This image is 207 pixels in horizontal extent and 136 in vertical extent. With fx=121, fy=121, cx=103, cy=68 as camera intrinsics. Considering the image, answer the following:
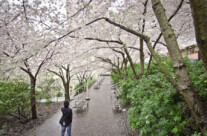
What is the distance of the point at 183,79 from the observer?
2.20 meters

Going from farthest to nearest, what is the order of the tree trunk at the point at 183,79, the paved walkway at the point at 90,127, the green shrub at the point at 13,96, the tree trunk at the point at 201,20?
the green shrub at the point at 13,96, the paved walkway at the point at 90,127, the tree trunk at the point at 183,79, the tree trunk at the point at 201,20

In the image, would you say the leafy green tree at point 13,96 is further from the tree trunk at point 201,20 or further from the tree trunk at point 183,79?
the tree trunk at point 201,20

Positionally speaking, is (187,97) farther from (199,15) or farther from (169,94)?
(199,15)

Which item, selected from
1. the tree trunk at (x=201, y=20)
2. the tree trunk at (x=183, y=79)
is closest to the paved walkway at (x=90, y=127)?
the tree trunk at (x=183, y=79)

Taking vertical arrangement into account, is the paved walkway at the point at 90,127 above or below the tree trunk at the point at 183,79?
below

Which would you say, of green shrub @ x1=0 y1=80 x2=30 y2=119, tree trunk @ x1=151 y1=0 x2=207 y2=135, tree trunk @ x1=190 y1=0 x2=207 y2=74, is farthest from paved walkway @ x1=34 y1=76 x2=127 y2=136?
tree trunk @ x1=190 y1=0 x2=207 y2=74

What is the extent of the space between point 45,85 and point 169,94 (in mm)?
13835

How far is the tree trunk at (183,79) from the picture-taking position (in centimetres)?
212

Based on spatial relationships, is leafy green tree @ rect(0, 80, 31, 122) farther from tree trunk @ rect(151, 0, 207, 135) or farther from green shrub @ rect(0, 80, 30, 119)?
tree trunk @ rect(151, 0, 207, 135)

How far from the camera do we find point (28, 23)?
14.9ft

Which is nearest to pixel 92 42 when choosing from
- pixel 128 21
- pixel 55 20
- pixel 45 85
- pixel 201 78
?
pixel 128 21

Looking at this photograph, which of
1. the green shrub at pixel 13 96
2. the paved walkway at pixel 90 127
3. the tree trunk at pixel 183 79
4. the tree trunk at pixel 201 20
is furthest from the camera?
the green shrub at pixel 13 96

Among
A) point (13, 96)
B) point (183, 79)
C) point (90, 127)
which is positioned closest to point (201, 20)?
point (183, 79)

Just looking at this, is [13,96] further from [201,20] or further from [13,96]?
[201,20]
